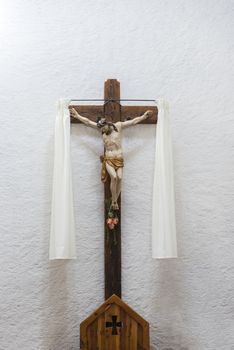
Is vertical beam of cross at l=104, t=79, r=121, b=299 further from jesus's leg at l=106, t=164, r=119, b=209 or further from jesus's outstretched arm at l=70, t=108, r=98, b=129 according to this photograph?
jesus's outstretched arm at l=70, t=108, r=98, b=129

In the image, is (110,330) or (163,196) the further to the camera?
(163,196)

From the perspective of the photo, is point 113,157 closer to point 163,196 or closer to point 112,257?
point 163,196

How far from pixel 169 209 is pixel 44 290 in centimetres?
87

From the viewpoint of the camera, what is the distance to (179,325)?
9.21ft

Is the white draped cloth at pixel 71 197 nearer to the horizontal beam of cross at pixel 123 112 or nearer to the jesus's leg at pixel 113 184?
the horizontal beam of cross at pixel 123 112

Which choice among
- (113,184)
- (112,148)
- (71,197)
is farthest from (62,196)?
(112,148)

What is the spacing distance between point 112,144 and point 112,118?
0.66ft

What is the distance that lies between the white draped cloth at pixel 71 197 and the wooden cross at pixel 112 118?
136mm

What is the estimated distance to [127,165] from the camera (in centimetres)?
293

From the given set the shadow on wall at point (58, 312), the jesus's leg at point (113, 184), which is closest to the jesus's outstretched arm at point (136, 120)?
the jesus's leg at point (113, 184)

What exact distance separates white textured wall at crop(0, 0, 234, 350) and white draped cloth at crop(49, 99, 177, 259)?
0.20m

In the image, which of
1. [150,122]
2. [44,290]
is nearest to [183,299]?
[44,290]

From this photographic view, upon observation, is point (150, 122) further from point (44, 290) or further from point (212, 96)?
point (44, 290)

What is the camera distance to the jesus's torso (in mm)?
2752
